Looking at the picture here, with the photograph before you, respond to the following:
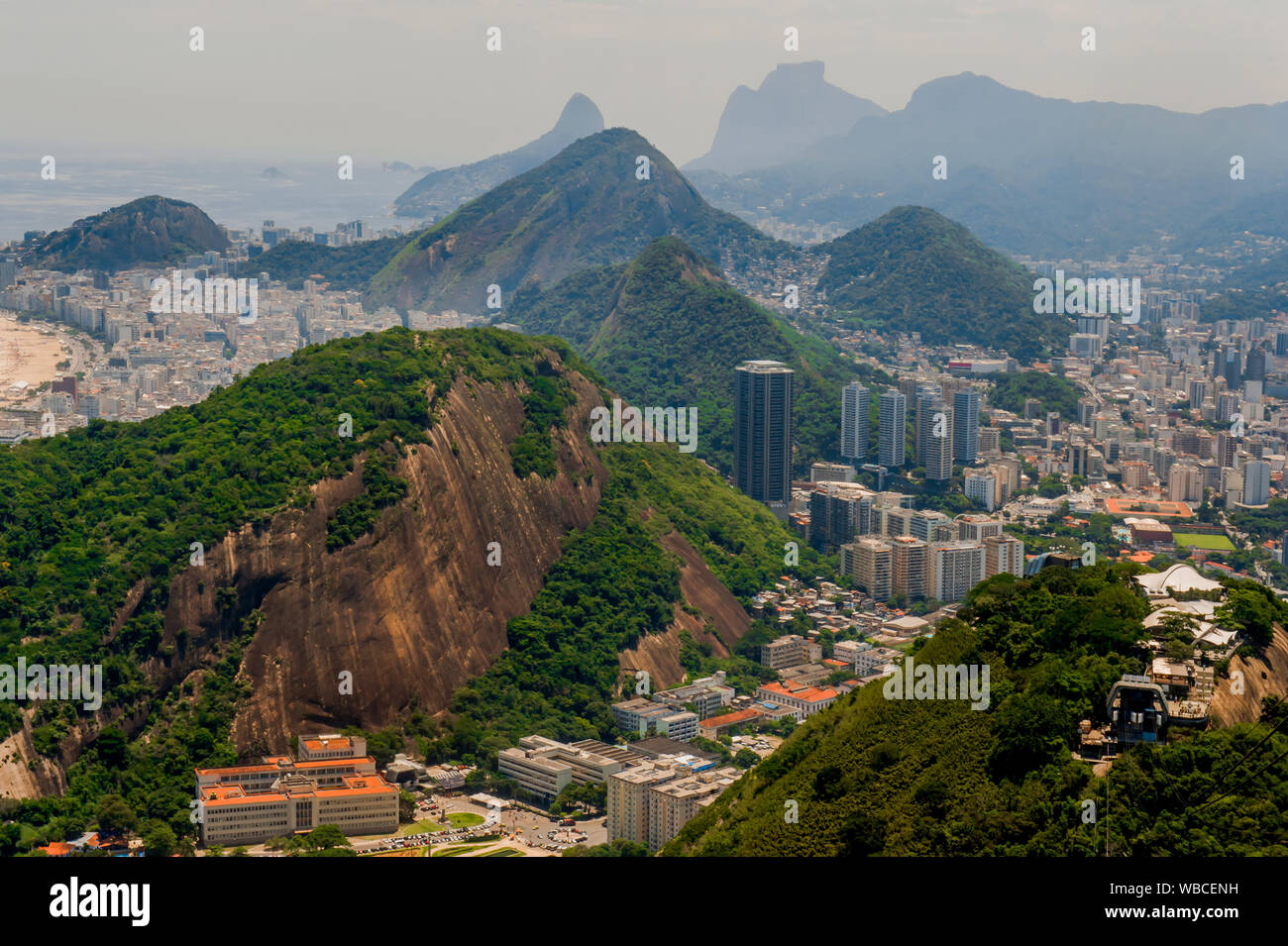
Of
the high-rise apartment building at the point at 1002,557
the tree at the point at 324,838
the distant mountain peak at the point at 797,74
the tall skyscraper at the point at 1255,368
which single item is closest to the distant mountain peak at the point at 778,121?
the distant mountain peak at the point at 797,74

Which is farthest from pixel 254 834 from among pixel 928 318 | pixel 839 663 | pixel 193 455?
pixel 928 318

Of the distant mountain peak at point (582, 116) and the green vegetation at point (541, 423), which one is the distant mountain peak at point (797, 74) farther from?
the green vegetation at point (541, 423)

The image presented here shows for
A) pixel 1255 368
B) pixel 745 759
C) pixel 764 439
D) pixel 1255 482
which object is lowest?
pixel 745 759

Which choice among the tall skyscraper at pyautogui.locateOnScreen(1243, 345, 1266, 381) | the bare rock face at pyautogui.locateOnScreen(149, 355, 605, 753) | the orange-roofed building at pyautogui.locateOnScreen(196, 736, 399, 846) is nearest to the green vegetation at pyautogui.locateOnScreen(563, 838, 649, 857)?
the orange-roofed building at pyautogui.locateOnScreen(196, 736, 399, 846)

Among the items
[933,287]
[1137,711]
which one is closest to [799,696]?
[1137,711]

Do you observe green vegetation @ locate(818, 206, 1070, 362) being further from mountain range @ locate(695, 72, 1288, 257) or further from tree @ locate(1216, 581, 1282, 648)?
tree @ locate(1216, 581, 1282, 648)

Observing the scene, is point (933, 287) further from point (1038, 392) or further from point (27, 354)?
point (27, 354)
